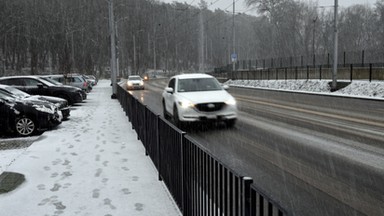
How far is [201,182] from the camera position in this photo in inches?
157

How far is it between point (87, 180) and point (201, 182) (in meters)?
3.11

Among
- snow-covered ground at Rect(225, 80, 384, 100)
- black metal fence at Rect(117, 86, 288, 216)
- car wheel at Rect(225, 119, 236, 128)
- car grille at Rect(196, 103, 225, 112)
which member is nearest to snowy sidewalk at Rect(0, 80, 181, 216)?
black metal fence at Rect(117, 86, 288, 216)

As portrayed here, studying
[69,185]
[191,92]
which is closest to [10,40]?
[191,92]

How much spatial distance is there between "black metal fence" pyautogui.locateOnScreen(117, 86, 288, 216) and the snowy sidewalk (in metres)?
0.42

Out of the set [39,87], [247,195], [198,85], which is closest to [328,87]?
[198,85]

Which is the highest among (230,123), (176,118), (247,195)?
(247,195)

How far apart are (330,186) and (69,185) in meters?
4.04

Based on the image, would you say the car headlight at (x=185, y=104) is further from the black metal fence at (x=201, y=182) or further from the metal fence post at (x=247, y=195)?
the metal fence post at (x=247, y=195)

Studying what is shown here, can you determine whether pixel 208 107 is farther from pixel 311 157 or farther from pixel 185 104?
pixel 311 157

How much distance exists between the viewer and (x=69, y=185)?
622 cm

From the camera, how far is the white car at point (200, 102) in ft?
39.0

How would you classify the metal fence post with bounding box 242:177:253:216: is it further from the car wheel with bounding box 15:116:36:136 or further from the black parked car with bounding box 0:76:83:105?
the black parked car with bounding box 0:76:83:105

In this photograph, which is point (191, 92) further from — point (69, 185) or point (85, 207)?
point (85, 207)

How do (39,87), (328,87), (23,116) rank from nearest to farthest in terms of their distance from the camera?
(23,116)
(39,87)
(328,87)
